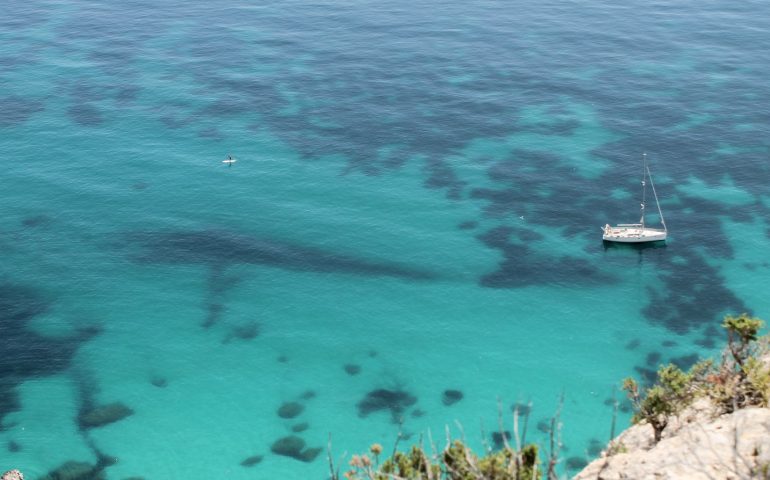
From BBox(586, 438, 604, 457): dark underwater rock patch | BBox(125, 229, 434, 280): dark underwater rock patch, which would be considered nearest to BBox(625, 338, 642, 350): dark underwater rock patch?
BBox(586, 438, 604, 457): dark underwater rock patch

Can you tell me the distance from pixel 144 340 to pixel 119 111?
232ft

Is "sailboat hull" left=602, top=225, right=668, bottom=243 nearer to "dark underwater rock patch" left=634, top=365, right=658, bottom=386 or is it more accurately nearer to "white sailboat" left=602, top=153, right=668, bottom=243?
"white sailboat" left=602, top=153, right=668, bottom=243

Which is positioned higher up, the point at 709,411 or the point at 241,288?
the point at 709,411

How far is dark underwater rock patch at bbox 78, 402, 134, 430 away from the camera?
8319cm

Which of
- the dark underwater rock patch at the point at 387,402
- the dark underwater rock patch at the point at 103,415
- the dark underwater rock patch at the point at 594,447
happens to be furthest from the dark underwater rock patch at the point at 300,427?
the dark underwater rock patch at the point at 594,447

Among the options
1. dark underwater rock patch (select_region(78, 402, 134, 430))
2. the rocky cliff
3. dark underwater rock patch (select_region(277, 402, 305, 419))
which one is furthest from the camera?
dark underwater rock patch (select_region(277, 402, 305, 419))

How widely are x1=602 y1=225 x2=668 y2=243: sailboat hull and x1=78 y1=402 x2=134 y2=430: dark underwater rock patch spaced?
6574cm

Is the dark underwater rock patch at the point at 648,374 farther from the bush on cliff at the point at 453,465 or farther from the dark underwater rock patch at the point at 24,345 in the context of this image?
the dark underwater rock patch at the point at 24,345

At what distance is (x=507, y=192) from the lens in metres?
124

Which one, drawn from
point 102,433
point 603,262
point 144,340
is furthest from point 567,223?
point 102,433

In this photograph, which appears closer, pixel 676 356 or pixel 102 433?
pixel 102 433

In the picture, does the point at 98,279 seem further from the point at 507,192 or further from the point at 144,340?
the point at 507,192

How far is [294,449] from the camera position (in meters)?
80.2

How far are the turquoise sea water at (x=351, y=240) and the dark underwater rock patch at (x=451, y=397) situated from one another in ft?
3.08
